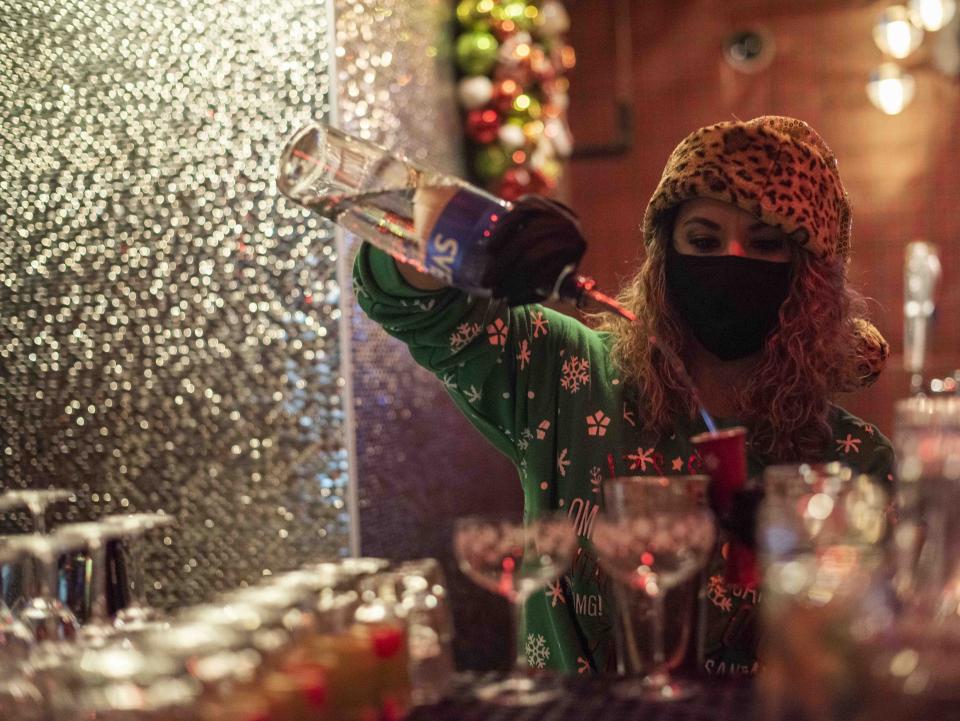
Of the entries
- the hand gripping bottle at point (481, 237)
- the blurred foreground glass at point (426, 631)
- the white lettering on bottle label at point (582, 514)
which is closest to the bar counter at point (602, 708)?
the blurred foreground glass at point (426, 631)

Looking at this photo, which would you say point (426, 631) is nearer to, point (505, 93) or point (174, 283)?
point (174, 283)

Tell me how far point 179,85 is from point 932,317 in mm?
3678

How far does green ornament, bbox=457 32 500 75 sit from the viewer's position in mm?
3818

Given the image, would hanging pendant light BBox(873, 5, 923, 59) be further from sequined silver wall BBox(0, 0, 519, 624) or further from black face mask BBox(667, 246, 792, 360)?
black face mask BBox(667, 246, 792, 360)

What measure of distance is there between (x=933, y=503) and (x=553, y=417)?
0.94 metres

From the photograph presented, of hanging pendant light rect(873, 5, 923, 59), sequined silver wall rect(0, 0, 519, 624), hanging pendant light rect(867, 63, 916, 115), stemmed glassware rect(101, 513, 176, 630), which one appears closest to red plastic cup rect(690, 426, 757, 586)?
stemmed glassware rect(101, 513, 176, 630)

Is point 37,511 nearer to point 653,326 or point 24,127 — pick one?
point 653,326

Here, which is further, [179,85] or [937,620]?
[179,85]

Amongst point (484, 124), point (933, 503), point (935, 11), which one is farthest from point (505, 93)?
point (933, 503)

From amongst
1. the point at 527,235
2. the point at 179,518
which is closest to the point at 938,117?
the point at 179,518

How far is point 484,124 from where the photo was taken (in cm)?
385

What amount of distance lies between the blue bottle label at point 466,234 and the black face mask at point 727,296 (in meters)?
0.52

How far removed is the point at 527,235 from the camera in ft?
4.64

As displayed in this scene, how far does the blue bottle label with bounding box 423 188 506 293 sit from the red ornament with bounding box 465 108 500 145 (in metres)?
2.46
